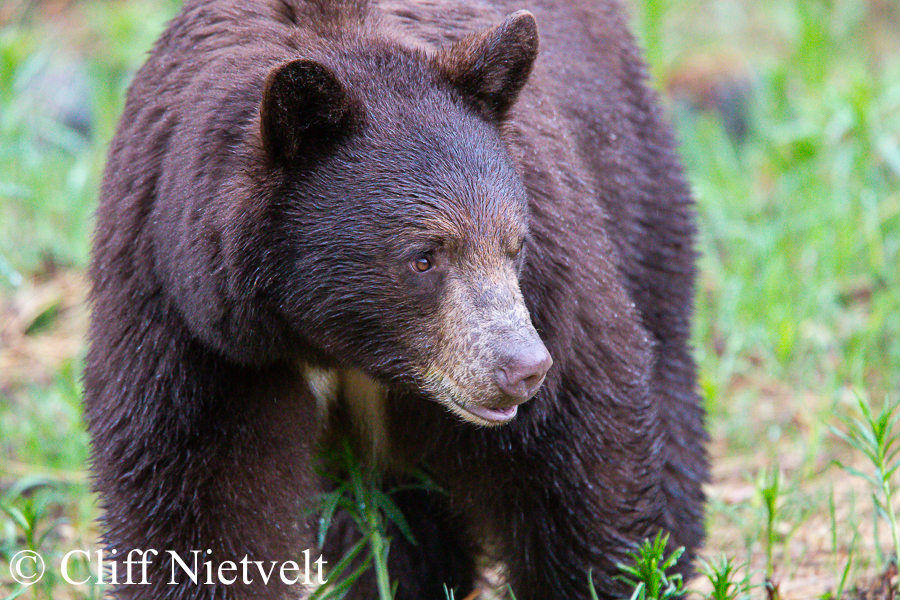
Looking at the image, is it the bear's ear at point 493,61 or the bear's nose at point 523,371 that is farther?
the bear's ear at point 493,61

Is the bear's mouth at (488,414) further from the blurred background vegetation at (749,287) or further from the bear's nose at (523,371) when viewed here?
the blurred background vegetation at (749,287)

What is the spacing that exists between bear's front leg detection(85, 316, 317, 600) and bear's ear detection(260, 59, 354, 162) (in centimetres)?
58

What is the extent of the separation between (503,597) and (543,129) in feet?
5.11

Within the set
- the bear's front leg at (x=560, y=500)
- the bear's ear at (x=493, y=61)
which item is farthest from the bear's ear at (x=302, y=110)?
the bear's front leg at (x=560, y=500)

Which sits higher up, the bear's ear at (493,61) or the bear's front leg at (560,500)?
the bear's ear at (493,61)

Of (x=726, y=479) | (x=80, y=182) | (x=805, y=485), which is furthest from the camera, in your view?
(x=80, y=182)

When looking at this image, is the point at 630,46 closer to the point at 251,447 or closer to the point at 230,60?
the point at 230,60

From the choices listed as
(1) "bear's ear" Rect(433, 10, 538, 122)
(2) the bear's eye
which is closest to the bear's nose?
(2) the bear's eye

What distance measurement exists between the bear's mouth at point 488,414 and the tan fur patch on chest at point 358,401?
1.22ft

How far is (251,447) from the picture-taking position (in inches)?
119

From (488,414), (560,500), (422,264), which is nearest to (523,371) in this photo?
(488,414)

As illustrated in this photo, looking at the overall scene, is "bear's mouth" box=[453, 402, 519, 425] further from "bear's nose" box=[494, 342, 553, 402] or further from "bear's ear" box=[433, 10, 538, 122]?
"bear's ear" box=[433, 10, 538, 122]

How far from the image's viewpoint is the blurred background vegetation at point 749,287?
14.0 feet

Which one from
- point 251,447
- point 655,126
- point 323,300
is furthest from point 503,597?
point 655,126
